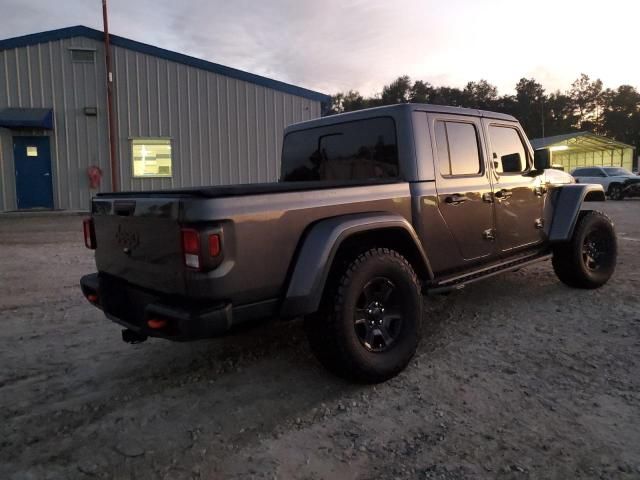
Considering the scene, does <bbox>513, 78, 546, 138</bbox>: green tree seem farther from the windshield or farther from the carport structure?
the windshield

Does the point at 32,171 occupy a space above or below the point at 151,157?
below

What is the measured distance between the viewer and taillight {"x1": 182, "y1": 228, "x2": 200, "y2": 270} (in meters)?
2.44

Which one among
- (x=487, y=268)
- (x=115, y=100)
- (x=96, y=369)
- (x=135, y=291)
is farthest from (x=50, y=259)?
(x=115, y=100)

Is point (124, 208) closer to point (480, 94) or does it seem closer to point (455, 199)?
point (455, 199)

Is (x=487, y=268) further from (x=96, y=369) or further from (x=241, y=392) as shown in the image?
(x=96, y=369)

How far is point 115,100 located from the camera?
15031 millimetres

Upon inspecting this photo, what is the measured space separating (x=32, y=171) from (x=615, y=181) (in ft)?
74.2

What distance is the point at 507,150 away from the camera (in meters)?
4.61

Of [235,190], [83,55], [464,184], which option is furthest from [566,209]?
[83,55]

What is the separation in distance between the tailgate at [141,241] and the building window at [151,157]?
12865 mm

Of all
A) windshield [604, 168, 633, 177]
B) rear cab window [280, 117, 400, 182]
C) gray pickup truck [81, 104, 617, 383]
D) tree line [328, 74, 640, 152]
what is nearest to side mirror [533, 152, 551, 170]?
gray pickup truck [81, 104, 617, 383]

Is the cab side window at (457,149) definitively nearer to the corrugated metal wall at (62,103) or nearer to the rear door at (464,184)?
the rear door at (464,184)

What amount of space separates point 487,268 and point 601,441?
73.7 inches

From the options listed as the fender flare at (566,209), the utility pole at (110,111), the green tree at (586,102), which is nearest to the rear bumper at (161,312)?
the fender flare at (566,209)
